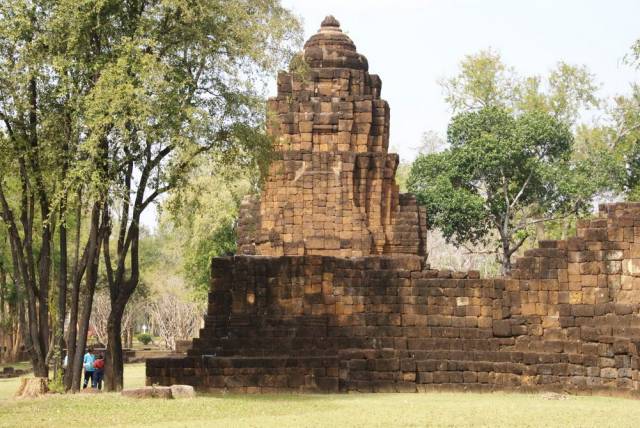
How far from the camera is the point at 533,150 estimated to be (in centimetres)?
4306

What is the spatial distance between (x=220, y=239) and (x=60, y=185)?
91.2 feet

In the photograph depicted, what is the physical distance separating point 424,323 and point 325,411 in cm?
520

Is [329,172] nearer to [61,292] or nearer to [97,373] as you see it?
[97,373]

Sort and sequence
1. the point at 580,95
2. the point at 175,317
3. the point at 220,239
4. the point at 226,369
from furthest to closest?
the point at 175,317, the point at 580,95, the point at 220,239, the point at 226,369

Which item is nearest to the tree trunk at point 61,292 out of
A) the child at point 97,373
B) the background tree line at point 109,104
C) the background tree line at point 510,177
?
the background tree line at point 109,104

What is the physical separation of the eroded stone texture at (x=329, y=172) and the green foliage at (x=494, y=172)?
1514 centimetres

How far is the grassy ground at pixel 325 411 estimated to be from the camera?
1512cm

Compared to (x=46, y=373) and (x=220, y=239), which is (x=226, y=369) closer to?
(x=46, y=373)

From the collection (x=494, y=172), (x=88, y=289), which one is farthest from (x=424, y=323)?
(x=494, y=172)

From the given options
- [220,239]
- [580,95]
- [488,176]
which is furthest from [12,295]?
[580,95]

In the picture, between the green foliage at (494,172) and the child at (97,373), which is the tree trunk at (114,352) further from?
the green foliage at (494,172)

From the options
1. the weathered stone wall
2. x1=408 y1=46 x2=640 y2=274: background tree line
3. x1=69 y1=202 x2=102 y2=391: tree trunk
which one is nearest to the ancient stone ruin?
the weathered stone wall

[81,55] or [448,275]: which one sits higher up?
[81,55]

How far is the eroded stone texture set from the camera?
2633 cm
